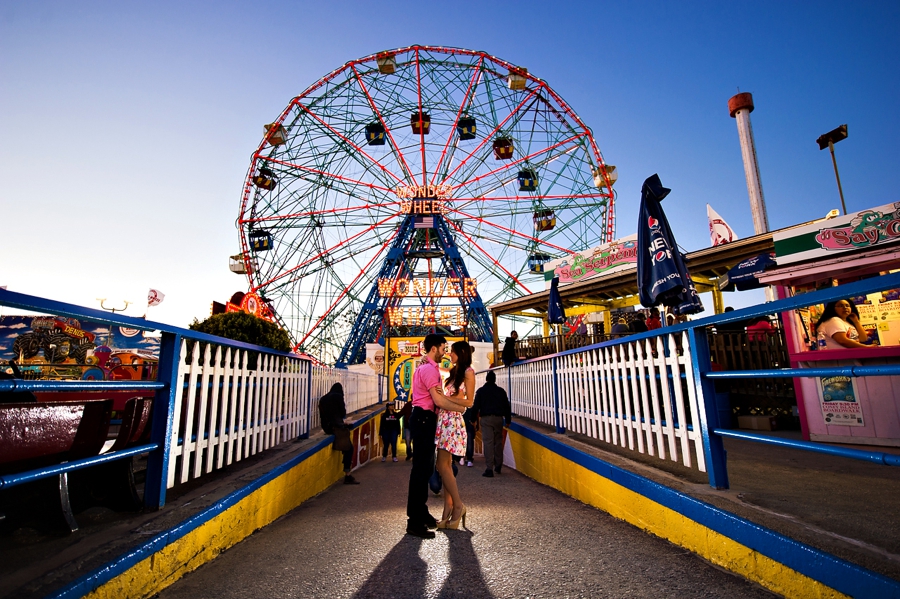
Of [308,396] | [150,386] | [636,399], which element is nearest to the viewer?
[150,386]

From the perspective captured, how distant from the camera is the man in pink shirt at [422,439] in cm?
276

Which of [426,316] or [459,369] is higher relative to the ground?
[426,316]

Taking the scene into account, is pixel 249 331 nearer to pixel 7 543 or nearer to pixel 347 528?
pixel 347 528

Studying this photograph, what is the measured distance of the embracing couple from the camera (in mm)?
2822

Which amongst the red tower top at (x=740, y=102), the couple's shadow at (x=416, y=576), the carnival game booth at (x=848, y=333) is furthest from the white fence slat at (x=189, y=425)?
the red tower top at (x=740, y=102)

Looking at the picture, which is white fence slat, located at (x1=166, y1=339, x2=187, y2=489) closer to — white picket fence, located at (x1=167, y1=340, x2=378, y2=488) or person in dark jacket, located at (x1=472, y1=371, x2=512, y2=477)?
white picket fence, located at (x1=167, y1=340, x2=378, y2=488)

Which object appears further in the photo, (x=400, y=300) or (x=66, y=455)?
(x=400, y=300)

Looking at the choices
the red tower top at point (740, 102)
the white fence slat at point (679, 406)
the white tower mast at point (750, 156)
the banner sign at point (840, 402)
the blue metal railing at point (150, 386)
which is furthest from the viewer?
the red tower top at point (740, 102)

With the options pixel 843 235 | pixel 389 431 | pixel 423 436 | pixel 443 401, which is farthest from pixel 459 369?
pixel 843 235

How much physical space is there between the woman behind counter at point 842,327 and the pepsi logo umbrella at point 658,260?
5.60ft

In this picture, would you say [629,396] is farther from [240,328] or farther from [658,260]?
[240,328]

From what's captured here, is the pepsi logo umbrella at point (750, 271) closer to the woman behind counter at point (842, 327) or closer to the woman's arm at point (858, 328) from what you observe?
the woman behind counter at point (842, 327)

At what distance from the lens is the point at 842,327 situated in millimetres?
4965

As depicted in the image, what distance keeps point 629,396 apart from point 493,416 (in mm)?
2342
